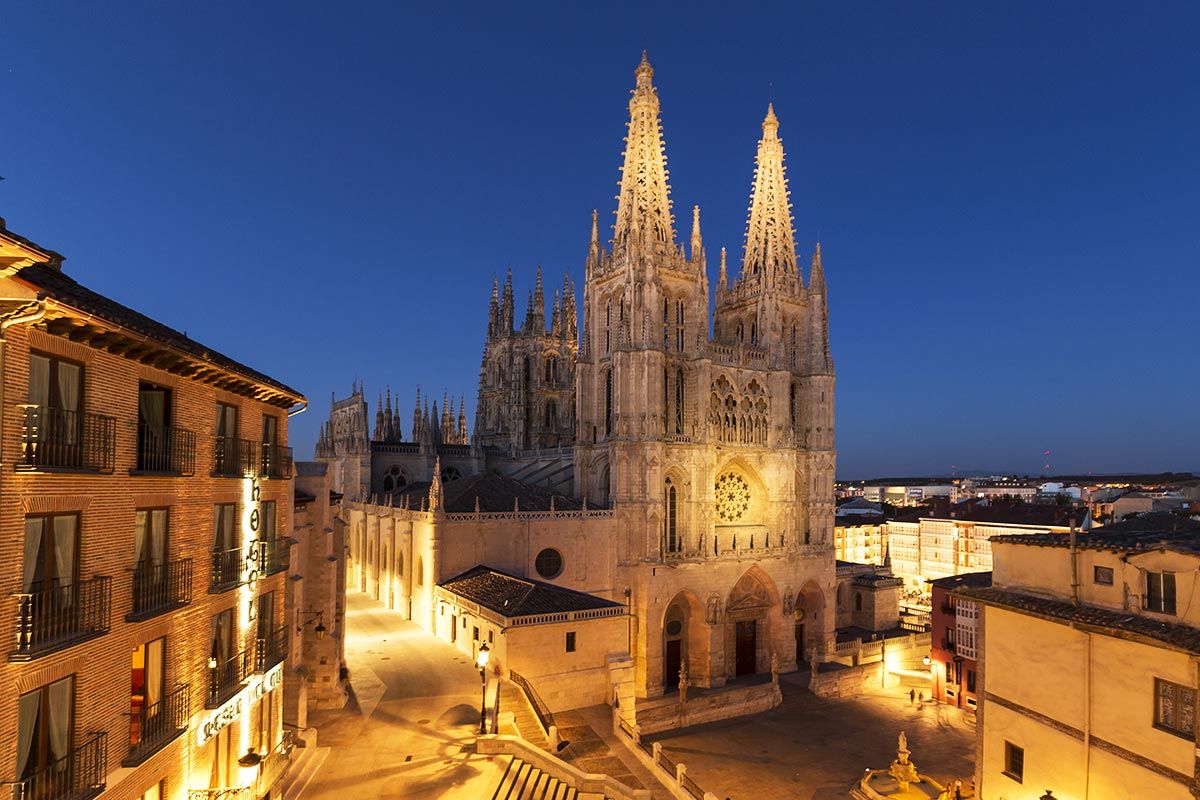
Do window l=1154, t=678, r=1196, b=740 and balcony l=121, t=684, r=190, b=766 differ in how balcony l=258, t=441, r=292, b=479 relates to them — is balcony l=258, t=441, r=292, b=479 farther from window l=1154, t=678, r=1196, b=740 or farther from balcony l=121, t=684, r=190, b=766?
window l=1154, t=678, r=1196, b=740

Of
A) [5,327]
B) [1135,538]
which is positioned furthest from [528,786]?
[5,327]

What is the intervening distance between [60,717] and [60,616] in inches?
61.4

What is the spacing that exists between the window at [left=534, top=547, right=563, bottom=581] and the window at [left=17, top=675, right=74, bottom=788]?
32875 millimetres

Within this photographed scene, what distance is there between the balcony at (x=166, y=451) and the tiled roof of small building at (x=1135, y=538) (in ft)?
66.7

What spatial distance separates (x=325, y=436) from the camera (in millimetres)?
72375

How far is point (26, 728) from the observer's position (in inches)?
384

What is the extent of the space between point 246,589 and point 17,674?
7.74m

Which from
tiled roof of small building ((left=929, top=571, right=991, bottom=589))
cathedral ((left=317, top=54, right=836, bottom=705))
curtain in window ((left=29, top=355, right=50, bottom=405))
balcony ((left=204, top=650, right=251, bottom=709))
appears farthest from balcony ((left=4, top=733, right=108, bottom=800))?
tiled roof of small building ((left=929, top=571, right=991, bottom=589))

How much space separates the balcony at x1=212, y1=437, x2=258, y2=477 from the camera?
52.1 ft

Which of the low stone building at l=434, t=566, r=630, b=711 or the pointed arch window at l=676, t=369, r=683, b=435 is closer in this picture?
the low stone building at l=434, t=566, r=630, b=711

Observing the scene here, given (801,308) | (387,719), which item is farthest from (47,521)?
(801,308)

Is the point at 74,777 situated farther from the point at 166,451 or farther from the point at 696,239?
the point at 696,239

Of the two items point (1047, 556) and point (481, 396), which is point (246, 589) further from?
point (481, 396)

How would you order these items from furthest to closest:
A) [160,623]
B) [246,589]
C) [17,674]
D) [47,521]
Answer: [246,589] < [160,623] < [47,521] < [17,674]
